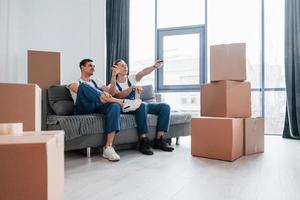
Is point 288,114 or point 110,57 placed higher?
point 110,57

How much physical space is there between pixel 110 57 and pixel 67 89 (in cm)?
219

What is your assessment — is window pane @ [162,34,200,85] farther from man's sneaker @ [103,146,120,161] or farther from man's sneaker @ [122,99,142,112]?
man's sneaker @ [103,146,120,161]

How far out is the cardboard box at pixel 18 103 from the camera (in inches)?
54.8

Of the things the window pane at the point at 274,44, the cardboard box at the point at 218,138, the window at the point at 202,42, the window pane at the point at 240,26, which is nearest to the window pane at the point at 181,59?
the window at the point at 202,42

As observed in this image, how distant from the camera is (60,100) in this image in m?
2.56

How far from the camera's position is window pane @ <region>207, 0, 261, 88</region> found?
405 cm

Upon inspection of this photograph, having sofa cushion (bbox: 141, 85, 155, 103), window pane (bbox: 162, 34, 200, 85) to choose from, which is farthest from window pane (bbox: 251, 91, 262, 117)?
sofa cushion (bbox: 141, 85, 155, 103)

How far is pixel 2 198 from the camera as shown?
66 cm

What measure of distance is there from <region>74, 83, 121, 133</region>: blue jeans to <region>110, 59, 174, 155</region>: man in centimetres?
27

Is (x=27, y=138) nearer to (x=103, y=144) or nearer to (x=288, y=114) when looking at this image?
(x=103, y=144)

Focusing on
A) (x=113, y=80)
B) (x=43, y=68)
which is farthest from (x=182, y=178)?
(x=43, y=68)

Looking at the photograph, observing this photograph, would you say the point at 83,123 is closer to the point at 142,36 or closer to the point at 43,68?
the point at 43,68

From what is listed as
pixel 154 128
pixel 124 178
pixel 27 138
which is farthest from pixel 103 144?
pixel 27 138

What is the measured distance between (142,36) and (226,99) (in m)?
2.81
